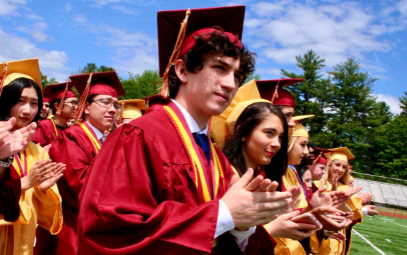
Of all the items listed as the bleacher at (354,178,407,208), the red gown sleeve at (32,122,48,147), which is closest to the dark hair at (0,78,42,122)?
the red gown sleeve at (32,122,48,147)

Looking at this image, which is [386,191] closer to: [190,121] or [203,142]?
[203,142]

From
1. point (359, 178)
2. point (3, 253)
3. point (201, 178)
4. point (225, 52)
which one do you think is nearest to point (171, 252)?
point (201, 178)

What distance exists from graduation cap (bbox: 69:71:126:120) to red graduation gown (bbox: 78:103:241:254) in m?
3.12

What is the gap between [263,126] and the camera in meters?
3.11

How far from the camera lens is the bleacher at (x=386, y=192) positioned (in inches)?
1093

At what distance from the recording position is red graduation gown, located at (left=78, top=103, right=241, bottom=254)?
147 cm

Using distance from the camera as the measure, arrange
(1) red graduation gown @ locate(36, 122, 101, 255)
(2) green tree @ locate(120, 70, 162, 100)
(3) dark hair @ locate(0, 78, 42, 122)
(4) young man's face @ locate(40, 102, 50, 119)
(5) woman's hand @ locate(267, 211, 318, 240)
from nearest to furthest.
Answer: (5) woman's hand @ locate(267, 211, 318, 240) < (3) dark hair @ locate(0, 78, 42, 122) < (1) red graduation gown @ locate(36, 122, 101, 255) < (4) young man's face @ locate(40, 102, 50, 119) < (2) green tree @ locate(120, 70, 162, 100)

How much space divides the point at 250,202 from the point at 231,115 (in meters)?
1.92

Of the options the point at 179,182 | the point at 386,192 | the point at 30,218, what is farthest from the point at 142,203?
the point at 386,192

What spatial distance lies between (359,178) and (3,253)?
108 feet

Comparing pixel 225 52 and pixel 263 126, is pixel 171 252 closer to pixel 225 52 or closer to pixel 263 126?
pixel 225 52

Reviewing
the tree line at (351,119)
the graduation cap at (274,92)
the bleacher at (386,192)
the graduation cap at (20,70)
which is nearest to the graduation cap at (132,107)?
the graduation cap at (20,70)

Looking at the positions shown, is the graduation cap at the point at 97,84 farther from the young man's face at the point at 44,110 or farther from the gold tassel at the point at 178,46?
the young man's face at the point at 44,110

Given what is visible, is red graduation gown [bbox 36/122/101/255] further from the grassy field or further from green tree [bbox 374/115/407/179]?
green tree [bbox 374/115/407/179]
